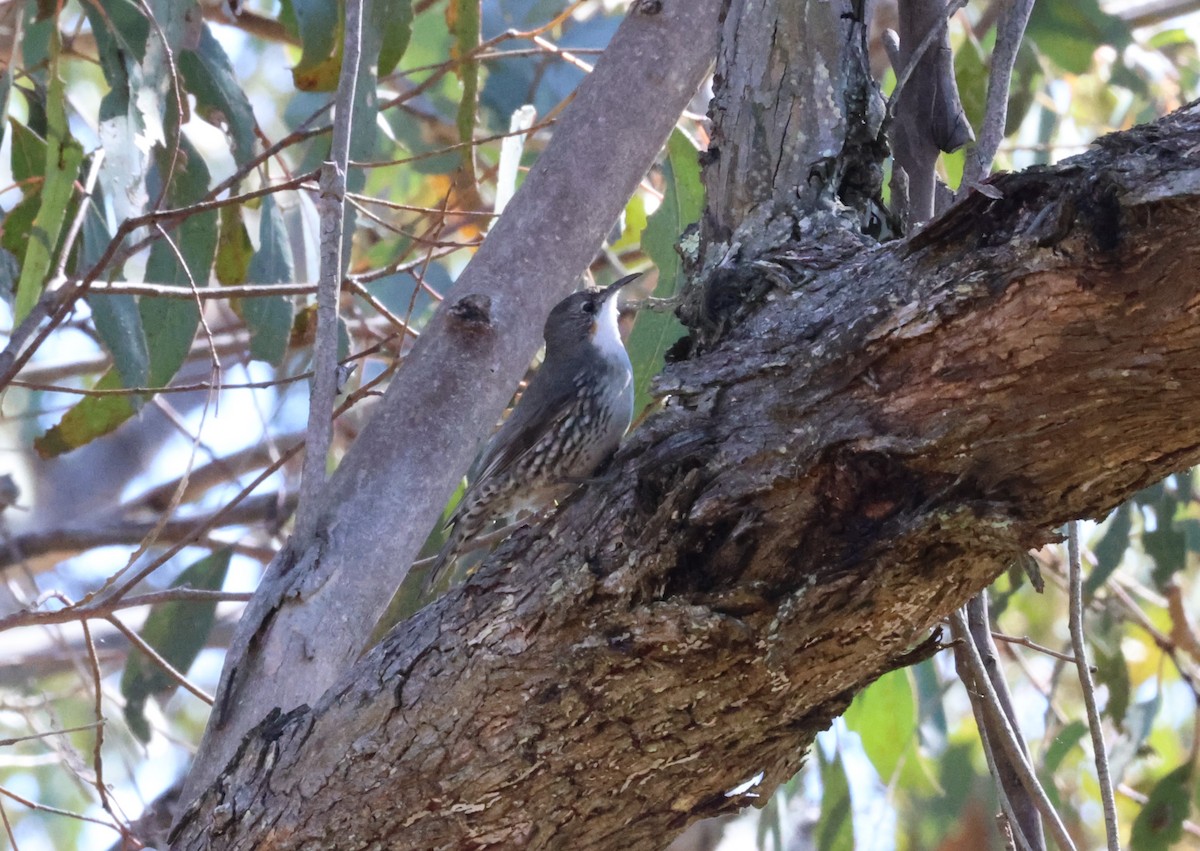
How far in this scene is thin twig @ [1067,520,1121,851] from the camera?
6.53 feet

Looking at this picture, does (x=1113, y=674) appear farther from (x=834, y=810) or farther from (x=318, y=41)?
(x=318, y=41)

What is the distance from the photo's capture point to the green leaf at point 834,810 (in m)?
3.64

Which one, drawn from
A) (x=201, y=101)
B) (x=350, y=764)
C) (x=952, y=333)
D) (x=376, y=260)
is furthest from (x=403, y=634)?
(x=376, y=260)

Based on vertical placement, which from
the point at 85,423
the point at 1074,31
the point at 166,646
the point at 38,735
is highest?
the point at 1074,31

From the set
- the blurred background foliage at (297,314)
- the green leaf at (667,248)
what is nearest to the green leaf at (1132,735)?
the blurred background foliage at (297,314)

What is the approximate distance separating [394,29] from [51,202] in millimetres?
1015

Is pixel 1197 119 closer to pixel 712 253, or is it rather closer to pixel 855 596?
pixel 855 596

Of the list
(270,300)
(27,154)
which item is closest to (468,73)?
(270,300)

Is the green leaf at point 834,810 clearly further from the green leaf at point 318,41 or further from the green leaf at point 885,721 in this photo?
the green leaf at point 318,41

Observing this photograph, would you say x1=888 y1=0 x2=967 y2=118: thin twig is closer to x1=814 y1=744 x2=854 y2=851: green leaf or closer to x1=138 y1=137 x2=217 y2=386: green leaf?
x1=138 y1=137 x2=217 y2=386: green leaf

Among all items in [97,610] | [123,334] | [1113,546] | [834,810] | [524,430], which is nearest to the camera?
[97,610]

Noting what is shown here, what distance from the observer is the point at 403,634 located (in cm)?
188

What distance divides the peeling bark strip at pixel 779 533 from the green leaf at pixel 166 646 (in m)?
1.97

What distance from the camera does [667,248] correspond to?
354 cm
